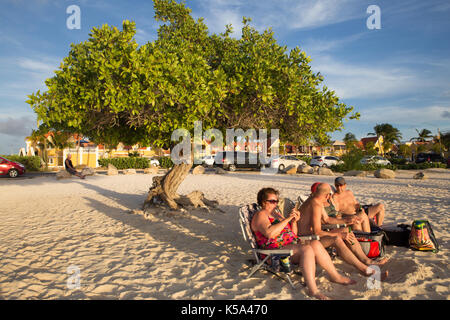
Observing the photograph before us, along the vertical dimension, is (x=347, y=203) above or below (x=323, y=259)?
above

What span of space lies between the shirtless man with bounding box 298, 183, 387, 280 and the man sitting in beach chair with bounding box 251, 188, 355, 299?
278mm

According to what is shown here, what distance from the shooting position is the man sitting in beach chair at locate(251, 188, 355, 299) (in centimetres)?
347

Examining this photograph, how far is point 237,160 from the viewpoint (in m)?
24.8

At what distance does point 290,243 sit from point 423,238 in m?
2.52

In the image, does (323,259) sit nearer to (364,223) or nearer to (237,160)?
(364,223)

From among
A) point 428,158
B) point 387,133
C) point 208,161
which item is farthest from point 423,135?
point 208,161

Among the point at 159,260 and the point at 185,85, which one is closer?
the point at 159,260

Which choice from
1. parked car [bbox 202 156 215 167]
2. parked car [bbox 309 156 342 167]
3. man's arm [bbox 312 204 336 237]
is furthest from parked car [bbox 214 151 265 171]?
man's arm [bbox 312 204 336 237]

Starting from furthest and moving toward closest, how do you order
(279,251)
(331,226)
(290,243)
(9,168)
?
(9,168) < (331,226) < (290,243) < (279,251)

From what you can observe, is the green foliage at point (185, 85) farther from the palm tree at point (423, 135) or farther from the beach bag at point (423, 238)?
the palm tree at point (423, 135)

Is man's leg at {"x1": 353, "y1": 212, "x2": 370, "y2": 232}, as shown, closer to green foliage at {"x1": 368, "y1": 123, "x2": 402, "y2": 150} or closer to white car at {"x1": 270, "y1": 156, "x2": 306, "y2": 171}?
white car at {"x1": 270, "y1": 156, "x2": 306, "y2": 171}

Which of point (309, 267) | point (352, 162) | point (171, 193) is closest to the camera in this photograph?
point (309, 267)

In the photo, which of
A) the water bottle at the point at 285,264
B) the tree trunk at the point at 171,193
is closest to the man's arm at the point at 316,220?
the water bottle at the point at 285,264

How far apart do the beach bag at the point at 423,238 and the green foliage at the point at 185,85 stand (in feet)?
9.33
